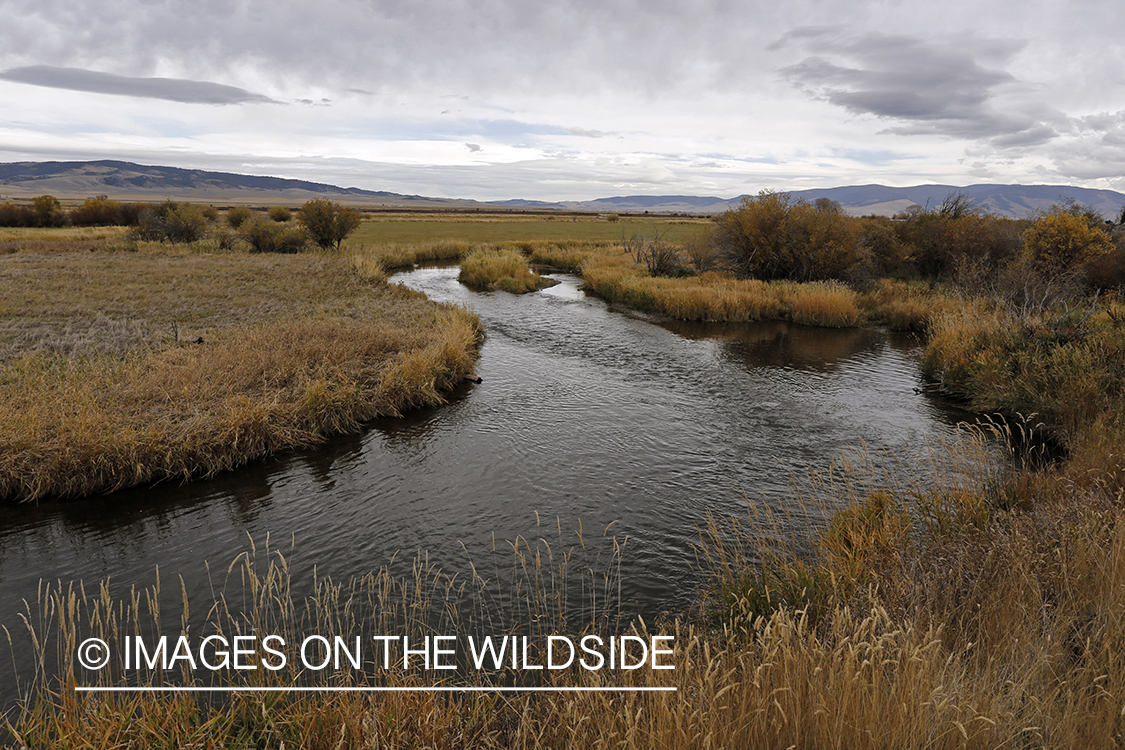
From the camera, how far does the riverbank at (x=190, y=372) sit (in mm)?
9539

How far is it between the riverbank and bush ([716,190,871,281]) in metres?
16.9

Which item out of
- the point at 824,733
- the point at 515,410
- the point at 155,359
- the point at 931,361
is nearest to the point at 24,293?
the point at 155,359

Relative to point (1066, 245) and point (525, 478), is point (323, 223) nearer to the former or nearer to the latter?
point (525, 478)

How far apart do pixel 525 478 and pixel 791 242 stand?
24339 mm

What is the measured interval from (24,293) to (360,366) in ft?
60.6

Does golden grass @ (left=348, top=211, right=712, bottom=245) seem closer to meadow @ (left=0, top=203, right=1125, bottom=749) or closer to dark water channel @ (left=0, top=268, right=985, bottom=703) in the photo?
dark water channel @ (left=0, top=268, right=985, bottom=703)

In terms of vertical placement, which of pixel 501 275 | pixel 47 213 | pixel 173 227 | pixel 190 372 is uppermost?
pixel 47 213

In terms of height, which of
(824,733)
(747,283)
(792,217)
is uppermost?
(792,217)

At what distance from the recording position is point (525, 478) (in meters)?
10.4

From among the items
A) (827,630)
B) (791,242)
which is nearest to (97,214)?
(791,242)

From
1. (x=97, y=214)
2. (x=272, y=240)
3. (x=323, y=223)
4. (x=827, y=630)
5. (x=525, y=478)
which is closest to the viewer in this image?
(x=827, y=630)

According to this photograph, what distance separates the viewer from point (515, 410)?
14133 millimetres

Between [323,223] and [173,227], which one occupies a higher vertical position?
[323,223]

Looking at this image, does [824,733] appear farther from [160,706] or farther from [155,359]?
[155,359]
